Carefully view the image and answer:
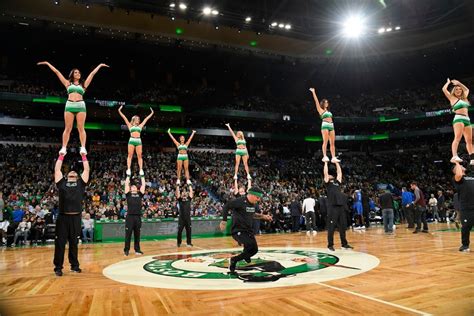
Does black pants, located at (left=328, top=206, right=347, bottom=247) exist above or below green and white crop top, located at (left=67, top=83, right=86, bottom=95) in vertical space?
below

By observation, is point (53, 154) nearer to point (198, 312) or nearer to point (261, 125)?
point (261, 125)

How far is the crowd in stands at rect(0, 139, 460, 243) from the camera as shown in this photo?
15688 millimetres

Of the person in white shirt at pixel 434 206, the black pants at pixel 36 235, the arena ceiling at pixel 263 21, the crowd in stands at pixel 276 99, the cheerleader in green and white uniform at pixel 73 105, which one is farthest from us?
the crowd in stands at pixel 276 99

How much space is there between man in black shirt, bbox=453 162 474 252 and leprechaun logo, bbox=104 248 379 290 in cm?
216

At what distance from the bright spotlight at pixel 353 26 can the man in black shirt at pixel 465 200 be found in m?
16.6

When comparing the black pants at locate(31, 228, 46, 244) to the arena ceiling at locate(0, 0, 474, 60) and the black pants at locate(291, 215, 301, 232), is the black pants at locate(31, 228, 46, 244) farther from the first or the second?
the arena ceiling at locate(0, 0, 474, 60)

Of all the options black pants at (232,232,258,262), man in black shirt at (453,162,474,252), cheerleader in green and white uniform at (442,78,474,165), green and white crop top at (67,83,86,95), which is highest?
green and white crop top at (67,83,86,95)

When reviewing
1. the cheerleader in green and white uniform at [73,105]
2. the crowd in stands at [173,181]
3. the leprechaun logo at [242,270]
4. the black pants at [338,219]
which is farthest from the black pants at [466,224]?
the crowd in stands at [173,181]

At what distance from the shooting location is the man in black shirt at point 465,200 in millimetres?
7125

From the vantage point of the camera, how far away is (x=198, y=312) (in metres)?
3.45

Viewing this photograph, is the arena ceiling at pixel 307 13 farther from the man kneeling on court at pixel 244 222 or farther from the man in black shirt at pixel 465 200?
the man kneeling on court at pixel 244 222

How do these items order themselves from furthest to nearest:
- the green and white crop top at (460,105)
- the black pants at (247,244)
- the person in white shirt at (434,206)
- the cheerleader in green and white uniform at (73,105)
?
the person in white shirt at (434,206)
the green and white crop top at (460,105)
the cheerleader in green and white uniform at (73,105)
the black pants at (247,244)

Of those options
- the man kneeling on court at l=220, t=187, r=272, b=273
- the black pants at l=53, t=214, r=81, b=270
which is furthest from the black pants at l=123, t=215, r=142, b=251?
the man kneeling on court at l=220, t=187, r=272, b=273

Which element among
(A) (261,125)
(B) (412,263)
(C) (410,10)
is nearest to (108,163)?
(A) (261,125)
